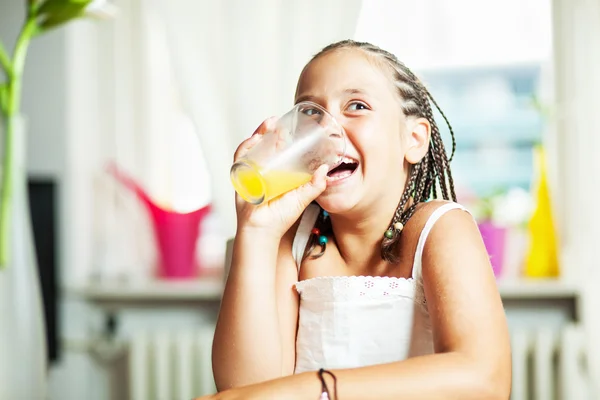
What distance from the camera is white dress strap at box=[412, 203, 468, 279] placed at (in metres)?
0.90

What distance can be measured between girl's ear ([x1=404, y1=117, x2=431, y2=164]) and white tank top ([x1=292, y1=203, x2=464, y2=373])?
5.4 inches

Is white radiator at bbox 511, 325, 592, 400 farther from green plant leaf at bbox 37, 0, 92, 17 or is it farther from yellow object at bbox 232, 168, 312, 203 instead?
green plant leaf at bbox 37, 0, 92, 17

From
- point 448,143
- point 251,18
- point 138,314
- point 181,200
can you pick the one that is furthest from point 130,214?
point 448,143

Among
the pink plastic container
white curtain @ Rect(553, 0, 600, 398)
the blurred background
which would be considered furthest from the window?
the pink plastic container

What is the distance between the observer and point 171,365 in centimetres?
204

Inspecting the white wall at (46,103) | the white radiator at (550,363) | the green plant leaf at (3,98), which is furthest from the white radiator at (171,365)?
the white radiator at (550,363)

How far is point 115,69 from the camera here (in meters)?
2.21

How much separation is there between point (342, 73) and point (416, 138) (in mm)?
173

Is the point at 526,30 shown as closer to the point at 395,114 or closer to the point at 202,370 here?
the point at 395,114

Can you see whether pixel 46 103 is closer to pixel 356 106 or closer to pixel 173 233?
pixel 173 233

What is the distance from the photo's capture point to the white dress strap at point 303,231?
1.07 m

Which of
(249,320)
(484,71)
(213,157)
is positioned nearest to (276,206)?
(249,320)

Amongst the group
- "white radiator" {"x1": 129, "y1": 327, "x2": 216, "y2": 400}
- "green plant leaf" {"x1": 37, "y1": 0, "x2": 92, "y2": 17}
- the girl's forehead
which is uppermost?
"green plant leaf" {"x1": 37, "y1": 0, "x2": 92, "y2": 17}

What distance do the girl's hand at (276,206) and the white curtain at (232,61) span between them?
2.79 ft
